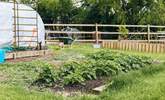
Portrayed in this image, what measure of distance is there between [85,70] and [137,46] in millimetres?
14077

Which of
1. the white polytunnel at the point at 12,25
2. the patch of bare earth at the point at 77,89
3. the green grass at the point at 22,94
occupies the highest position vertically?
the white polytunnel at the point at 12,25

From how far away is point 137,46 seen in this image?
25250mm

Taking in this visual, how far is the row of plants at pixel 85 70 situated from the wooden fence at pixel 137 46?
1065 centimetres

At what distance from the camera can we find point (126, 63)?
43.1ft

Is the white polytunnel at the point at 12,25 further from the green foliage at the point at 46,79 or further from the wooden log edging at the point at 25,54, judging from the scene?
the green foliage at the point at 46,79

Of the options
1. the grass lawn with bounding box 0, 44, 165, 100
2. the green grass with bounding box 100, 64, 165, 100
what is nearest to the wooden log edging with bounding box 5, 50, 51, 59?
the grass lawn with bounding box 0, 44, 165, 100

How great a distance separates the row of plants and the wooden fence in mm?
10653

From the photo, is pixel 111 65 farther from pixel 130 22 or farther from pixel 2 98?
pixel 130 22

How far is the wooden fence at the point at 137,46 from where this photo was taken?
24.6 metres

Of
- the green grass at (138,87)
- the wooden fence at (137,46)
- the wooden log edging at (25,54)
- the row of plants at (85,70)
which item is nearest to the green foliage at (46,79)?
the row of plants at (85,70)

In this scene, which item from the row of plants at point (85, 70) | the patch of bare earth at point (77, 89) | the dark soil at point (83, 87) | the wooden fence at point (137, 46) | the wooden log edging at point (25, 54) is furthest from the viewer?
the wooden fence at point (137, 46)

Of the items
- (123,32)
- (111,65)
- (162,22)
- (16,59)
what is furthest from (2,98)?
(162,22)

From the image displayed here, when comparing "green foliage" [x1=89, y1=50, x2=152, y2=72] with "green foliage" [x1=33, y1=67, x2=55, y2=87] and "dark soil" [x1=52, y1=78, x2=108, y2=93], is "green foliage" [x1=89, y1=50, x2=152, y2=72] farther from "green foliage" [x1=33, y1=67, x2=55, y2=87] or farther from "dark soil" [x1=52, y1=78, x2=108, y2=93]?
"green foliage" [x1=33, y1=67, x2=55, y2=87]

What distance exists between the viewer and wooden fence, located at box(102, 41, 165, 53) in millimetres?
24609
